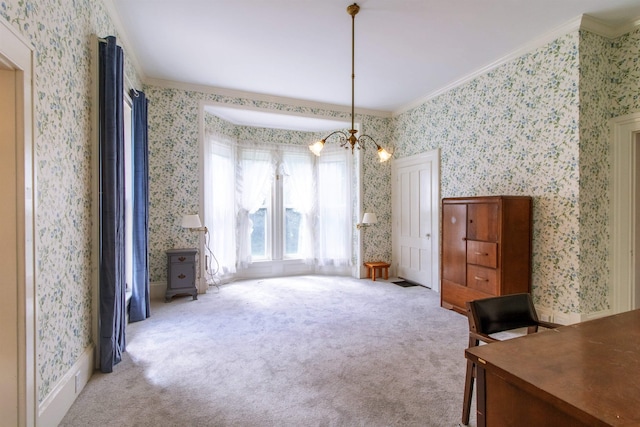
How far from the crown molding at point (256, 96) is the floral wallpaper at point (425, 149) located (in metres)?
0.07

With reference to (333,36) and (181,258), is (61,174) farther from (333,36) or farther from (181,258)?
(333,36)

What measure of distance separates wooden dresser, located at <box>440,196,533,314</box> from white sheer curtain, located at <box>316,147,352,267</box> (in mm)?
2430

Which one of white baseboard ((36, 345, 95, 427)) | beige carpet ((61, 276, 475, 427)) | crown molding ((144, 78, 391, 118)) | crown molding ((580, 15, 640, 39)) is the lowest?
beige carpet ((61, 276, 475, 427))

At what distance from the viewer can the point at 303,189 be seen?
244 inches

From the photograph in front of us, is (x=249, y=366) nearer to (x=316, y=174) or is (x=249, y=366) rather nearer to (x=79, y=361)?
(x=79, y=361)

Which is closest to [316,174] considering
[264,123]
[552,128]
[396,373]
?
[264,123]

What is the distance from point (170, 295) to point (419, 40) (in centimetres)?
452

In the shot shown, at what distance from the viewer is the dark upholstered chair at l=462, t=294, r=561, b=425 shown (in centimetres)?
178

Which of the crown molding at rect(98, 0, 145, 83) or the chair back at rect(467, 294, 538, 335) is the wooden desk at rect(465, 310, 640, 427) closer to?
the chair back at rect(467, 294, 538, 335)

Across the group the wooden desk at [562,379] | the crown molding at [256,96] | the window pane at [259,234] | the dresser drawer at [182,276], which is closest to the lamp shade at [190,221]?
the dresser drawer at [182,276]

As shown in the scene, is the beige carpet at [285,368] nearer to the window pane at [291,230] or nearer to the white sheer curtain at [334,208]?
the white sheer curtain at [334,208]

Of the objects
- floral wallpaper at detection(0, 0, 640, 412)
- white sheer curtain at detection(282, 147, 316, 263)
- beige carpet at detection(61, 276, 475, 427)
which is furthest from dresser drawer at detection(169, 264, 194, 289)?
white sheer curtain at detection(282, 147, 316, 263)

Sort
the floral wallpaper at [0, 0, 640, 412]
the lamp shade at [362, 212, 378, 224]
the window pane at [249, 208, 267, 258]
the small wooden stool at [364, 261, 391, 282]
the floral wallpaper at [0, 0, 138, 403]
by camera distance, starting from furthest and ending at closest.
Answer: the window pane at [249, 208, 267, 258]
the small wooden stool at [364, 261, 391, 282]
the lamp shade at [362, 212, 378, 224]
the floral wallpaper at [0, 0, 640, 412]
the floral wallpaper at [0, 0, 138, 403]

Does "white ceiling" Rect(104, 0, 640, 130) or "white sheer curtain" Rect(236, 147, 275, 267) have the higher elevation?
"white ceiling" Rect(104, 0, 640, 130)
